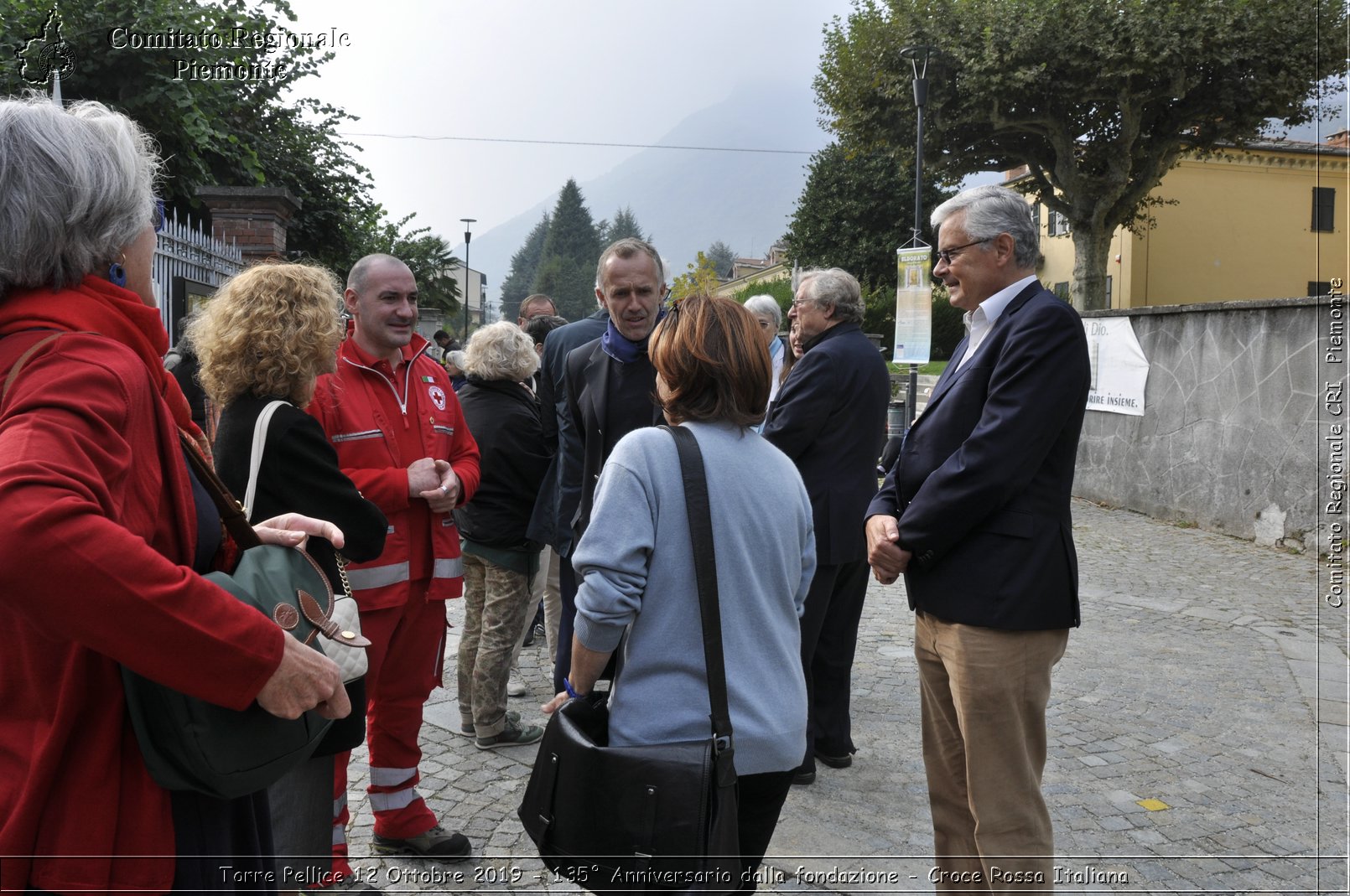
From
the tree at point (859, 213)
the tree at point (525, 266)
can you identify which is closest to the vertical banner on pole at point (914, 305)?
the tree at point (859, 213)

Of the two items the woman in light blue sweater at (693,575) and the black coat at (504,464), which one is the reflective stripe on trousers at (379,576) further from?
the woman in light blue sweater at (693,575)

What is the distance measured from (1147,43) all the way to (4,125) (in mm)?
28640

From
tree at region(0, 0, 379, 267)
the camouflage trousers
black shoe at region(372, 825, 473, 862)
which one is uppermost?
tree at region(0, 0, 379, 267)

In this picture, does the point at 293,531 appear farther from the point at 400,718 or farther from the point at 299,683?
the point at 400,718

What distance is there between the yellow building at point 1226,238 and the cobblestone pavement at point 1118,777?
32433mm

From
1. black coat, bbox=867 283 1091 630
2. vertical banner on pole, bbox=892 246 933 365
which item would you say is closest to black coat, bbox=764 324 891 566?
black coat, bbox=867 283 1091 630

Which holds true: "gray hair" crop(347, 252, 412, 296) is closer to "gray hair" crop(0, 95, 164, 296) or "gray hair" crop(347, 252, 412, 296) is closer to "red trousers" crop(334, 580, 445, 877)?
"red trousers" crop(334, 580, 445, 877)

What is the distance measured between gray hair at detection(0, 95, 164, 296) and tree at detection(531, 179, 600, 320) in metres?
115

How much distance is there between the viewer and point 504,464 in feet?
15.9

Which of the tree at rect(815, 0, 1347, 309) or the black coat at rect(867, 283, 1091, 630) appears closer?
the black coat at rect(867, 283, 1091, 630)

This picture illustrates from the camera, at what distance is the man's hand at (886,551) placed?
9.55 feet

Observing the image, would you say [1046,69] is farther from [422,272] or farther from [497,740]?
[497,740]

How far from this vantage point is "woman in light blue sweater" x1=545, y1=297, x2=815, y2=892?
2117 mm

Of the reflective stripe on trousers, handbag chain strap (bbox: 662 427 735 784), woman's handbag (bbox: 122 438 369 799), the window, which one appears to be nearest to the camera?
woman's handbag (bbox: 122 438 369 799)
